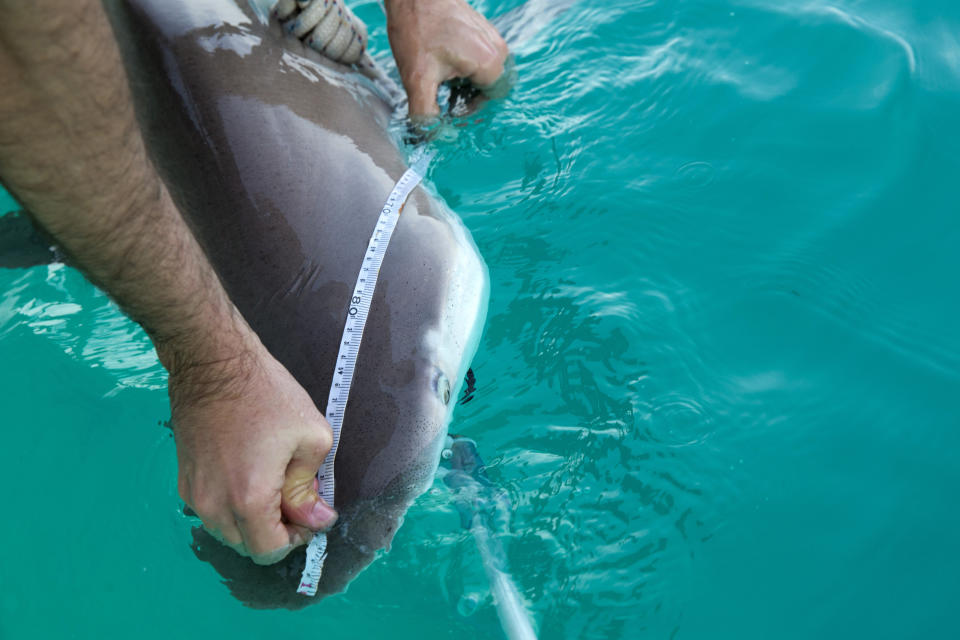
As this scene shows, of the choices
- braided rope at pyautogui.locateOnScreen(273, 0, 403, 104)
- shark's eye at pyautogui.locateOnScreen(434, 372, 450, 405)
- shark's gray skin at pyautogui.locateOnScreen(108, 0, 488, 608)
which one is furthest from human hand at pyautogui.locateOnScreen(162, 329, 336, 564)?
braided rope at pyautogui.locateOnScreen(273, 0, 403, 104)

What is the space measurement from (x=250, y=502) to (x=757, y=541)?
1671 millimetres

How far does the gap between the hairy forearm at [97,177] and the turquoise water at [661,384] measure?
99cm

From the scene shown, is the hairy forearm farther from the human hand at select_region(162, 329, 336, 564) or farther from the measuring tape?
the measuring tape

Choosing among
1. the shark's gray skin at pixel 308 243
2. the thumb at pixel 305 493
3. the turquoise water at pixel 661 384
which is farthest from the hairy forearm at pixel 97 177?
the turquoise water at pixel 661 384

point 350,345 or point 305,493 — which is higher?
point 350,345

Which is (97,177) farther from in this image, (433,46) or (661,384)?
(661,384)

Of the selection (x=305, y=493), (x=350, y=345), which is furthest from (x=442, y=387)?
(x=305, y=493)

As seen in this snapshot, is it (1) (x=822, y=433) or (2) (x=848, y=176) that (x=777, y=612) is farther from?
(2) (x=848, y=176)

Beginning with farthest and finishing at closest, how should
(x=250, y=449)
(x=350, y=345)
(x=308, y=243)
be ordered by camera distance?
(x=308, y=243) → (x=350, y=345) → (x=250, y=449)

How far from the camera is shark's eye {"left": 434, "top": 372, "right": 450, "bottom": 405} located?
2.60 metres

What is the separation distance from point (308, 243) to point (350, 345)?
1.28 ft

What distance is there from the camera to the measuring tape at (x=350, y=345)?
2.31 m

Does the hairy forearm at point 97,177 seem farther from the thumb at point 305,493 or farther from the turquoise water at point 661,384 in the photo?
the turquoise water at point 661,384

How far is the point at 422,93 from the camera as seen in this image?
346cm
